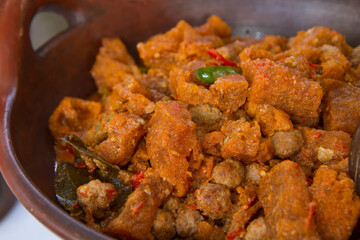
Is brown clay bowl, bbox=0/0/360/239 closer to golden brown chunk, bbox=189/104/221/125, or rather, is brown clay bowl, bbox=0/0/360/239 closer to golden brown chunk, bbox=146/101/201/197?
golden brown chunk, bbox=146/101/201/197

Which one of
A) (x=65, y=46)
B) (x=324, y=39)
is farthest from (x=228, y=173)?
(x=65, y=46)

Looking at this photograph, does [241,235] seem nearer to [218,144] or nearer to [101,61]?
[218,144]

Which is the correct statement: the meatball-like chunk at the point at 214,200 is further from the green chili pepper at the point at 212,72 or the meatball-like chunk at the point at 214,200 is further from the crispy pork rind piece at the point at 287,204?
the green chili pepper at the point at 212,72

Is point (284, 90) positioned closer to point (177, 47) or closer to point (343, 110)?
point (343, 110)

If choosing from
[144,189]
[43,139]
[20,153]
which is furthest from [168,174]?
[43,139]

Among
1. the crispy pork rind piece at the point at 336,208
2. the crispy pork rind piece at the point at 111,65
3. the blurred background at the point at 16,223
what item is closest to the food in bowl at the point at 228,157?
the crispy pork rind piece at the point at 336,208

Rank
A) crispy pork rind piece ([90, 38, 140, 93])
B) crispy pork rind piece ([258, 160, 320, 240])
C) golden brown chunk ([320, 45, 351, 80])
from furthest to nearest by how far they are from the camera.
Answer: crispy pork rind piece ([90, 38, 140, 93])
golden brown chunk ([320, 45, 351, 80])
crispy pork rind piece ([258, 160, 320, 240])

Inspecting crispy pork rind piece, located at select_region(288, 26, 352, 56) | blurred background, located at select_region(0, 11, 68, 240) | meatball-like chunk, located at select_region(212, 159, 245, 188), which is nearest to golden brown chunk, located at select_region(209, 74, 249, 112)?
meatball-like chunk, located at select_region(212, 159, 245, 188)
